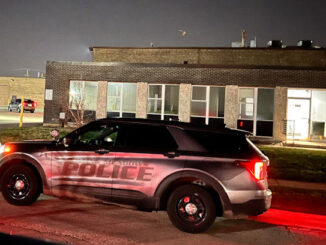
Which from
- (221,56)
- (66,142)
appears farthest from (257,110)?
(66,142)

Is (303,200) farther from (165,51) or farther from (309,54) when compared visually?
(165,51)

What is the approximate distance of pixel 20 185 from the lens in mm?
6969

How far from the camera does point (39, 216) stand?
6.45 meters

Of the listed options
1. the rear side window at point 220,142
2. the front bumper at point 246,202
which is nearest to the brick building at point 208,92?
the rear side window at point 220,142

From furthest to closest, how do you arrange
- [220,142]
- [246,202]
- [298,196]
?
[298,196], [220,142], [246,202]

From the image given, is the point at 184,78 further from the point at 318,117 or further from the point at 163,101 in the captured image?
the point at 318,117

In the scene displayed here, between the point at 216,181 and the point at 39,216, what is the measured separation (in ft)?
9.76

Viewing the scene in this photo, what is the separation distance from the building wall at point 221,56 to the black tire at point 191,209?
2145 centimetres

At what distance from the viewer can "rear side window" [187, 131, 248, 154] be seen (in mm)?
5949

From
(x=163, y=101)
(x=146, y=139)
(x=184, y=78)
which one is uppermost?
(x=184, y=78)

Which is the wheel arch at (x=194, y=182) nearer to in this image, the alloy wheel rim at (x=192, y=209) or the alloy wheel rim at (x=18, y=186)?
the alloy wheel rim at (x=192, y=209)

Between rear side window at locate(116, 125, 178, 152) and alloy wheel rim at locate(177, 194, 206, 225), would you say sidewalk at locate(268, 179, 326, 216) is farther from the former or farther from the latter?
rear side window at locate(116, 125, 178, 152)

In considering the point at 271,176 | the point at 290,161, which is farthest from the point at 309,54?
the point at 271,176

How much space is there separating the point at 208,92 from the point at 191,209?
16.5 m
